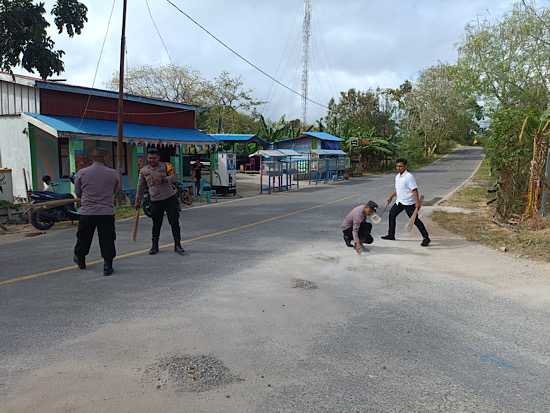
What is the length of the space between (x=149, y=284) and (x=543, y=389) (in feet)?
14.3

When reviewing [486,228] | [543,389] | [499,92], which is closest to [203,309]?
[543,389]

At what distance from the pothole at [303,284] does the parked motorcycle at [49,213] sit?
6.94 m

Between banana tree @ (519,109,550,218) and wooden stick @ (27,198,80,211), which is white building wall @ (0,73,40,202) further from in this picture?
banana tree @ (519,109,550,218)

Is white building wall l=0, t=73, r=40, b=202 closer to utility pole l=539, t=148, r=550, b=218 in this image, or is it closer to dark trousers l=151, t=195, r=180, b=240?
dark trousers l=151, t=195, r=180, b=240

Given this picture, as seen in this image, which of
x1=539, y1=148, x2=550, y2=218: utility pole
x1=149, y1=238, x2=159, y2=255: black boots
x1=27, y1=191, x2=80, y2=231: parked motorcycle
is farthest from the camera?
x1=27, y1=191, x2=80, y2=231: parked motorcycle

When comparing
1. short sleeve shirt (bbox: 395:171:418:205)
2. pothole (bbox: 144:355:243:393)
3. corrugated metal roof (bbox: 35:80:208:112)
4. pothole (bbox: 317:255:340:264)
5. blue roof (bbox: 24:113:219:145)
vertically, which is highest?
corrugated metal roof (bbox: 35:80:208:112)

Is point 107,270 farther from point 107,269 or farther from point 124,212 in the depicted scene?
point 124,212

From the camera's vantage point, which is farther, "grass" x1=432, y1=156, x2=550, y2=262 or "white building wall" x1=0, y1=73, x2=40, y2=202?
"white building wall" x1=0, y1=73, x2=40, y2=202

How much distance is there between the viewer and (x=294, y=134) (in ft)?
131

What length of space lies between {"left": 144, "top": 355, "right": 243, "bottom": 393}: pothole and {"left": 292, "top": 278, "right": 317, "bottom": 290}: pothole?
2197 millimetres

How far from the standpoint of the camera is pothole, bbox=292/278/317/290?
567cm

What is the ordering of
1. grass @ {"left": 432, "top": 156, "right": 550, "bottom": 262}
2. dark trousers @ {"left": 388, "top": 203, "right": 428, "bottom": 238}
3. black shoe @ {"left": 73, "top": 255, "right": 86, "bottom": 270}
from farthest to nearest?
dark trousers @ {"left": 388, "top": 203, "right": 428, "bottom": 238}
grass @ {"left": 432, "top": 156, "right": 550, "bottom": 262}
black shoe @ {"left": 73, "top": 255, "right": 86, "bottom": 270}

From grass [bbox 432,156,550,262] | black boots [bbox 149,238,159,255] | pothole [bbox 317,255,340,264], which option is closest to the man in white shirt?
grass [bbox 432,156,550,262]

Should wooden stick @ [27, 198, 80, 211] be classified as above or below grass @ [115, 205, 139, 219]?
above
